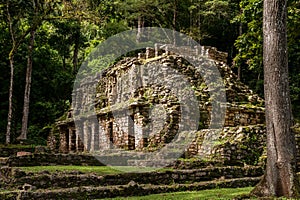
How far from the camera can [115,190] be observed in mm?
9023

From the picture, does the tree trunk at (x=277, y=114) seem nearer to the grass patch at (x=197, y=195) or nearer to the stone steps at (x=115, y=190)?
the grass patch at (x=197, y=195)

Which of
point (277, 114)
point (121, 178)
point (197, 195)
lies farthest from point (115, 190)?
point (277, 114)

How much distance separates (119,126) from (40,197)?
10.9 meters

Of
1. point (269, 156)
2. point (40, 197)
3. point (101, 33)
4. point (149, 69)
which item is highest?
point (101, 33)

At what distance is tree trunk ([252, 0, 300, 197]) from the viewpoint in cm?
769

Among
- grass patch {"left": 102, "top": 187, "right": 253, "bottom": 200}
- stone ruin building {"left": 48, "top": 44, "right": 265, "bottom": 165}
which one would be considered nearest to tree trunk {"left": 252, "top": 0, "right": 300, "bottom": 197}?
grass patch {"left": 102, "top": 187, "right": 253, "bottom": 200}

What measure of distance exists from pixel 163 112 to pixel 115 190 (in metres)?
8.30

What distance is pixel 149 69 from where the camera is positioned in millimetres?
19203

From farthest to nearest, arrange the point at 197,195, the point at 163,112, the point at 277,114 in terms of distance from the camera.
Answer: the point at 163,112
the point at 197,195
the point at 277,114

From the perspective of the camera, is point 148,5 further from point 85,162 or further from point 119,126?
point 85,162

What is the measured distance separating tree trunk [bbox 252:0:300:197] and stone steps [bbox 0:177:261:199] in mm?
2352

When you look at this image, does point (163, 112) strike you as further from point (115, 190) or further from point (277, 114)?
point (277, 114)

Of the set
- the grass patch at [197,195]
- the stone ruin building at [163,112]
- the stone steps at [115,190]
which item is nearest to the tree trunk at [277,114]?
the grass patch at [197,195]

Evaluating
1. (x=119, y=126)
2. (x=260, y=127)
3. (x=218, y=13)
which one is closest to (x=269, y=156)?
(x=260, y=127)
